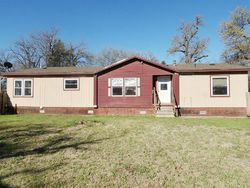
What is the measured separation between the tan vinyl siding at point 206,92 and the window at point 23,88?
34.0ft

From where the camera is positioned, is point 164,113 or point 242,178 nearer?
point 242,178

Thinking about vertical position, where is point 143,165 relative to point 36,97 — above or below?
below

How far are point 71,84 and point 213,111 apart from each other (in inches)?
367

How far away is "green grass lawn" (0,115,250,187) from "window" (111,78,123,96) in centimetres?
820

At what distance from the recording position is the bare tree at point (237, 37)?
3183 cm

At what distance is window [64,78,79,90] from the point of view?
1809cm

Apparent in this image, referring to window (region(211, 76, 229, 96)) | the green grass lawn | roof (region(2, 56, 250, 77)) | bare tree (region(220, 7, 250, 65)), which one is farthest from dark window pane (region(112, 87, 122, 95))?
bare tree (region(220, 7, 250, 65))

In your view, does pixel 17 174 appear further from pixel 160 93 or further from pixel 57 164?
pixel 160 93

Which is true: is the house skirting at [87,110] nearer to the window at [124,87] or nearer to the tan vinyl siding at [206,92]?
the window at [124,87]

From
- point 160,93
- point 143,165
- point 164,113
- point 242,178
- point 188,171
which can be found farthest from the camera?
point 160,93

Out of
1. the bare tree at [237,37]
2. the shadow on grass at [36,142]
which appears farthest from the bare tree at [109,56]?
the shadow on grass at [36,142]

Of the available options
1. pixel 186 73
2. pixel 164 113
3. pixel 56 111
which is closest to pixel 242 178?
pixel 164 113

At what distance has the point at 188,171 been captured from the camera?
5.46 metres

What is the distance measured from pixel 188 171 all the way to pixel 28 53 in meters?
49.6
